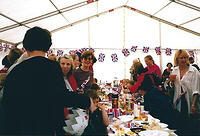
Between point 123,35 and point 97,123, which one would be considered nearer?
point 97,123

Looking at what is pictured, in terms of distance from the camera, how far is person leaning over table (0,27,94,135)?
93 centimetres

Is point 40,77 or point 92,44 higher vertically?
point 92,44

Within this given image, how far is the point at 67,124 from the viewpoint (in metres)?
1.32

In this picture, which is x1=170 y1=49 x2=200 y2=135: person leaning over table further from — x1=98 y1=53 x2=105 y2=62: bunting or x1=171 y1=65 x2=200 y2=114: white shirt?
x1=98 y1=53 x2=105 y2=62: bunting

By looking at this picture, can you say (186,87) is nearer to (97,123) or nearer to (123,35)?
(97,123)

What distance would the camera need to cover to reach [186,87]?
2.50 m

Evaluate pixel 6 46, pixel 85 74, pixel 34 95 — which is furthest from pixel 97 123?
pixel 6 46

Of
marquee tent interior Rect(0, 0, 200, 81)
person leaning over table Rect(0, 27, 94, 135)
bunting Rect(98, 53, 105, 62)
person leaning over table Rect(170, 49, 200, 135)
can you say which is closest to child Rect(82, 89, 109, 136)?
person leaning over table Rect(0, 27, 94, 135)

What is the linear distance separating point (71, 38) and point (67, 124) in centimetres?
652

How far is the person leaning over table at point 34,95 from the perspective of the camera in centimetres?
93

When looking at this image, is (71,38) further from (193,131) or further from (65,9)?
(193,131)

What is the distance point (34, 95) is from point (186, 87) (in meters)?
2.44

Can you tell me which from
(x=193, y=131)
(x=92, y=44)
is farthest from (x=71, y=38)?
(x=193, y=131)

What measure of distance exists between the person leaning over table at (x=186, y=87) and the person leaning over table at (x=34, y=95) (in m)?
2.20
